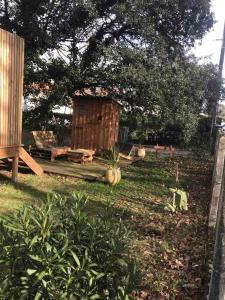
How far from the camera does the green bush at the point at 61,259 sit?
268cm

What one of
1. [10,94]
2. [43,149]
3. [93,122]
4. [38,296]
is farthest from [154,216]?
[93,122]

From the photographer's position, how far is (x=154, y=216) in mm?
7289

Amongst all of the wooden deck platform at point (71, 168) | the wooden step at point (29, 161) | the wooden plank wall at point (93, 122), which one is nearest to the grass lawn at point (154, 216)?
the wooden step at point (29, 161)

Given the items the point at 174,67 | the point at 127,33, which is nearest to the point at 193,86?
the point at 174,67

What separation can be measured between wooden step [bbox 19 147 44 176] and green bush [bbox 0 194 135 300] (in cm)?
704

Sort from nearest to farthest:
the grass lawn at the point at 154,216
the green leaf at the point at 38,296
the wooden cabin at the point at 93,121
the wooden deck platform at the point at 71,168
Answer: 1. the green leaf at the point at 38,296
2. the grass lawn at the point at 154,216
3. the wooden deck platform at the point at 71,168
4. the wooden cabin at the point at 93,121

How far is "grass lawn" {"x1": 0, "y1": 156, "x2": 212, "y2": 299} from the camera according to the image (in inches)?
178

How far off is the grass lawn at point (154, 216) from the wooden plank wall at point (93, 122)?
8.34 ft

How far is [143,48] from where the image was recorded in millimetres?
14648

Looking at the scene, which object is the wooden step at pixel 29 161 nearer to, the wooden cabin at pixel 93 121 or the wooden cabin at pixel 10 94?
the wooden cabin at pixel 10 94

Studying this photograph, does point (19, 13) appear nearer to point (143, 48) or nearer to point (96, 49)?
point (96, 49)

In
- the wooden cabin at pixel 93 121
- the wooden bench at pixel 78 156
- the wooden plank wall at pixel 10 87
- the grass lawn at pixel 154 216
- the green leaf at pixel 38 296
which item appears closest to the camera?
the green leaf at pixel 38 296

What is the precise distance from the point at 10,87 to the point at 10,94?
6.1 inches

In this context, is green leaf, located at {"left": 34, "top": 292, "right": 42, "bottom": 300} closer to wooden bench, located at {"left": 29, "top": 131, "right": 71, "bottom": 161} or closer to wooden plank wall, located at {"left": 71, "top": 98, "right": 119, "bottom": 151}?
wooden bench, located at {"left": 29, "top": 131, "right": 71, "bottom": 161}
